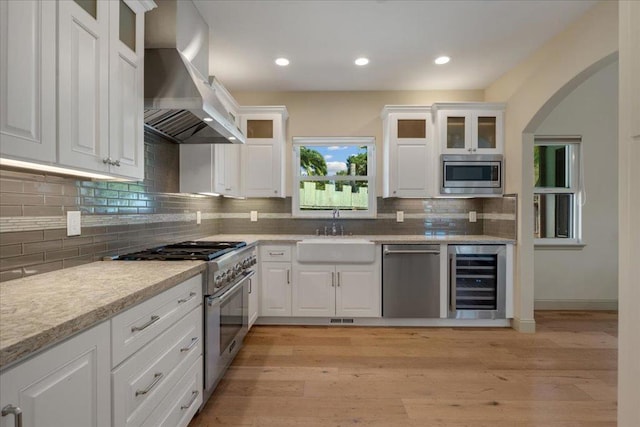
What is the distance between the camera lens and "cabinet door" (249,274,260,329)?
3.13 metres

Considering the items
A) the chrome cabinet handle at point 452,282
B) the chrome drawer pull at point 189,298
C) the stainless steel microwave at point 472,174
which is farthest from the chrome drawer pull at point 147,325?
the stainless steel microwave at point 472,174

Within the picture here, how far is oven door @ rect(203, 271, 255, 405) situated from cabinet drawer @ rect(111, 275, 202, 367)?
272mm

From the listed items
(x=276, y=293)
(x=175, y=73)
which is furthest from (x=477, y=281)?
(x=175, y=73)

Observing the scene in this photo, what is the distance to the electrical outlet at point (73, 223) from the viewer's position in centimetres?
171

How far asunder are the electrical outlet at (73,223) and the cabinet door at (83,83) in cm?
42

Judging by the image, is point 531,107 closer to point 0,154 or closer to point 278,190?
point 278,190

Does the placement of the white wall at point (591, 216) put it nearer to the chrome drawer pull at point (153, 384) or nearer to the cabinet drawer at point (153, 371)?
the cabinet drawer at point (153, 371)

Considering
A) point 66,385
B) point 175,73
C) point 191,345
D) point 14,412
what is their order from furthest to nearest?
point 175,73, point 191,345, point 66,385, point 14,412

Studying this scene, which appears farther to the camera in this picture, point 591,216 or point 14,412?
point 591,216

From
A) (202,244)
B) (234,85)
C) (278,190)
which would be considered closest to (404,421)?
(202,244)

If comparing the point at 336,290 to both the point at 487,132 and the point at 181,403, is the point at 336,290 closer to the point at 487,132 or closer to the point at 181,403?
the point at 181,403

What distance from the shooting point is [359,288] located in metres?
3.47

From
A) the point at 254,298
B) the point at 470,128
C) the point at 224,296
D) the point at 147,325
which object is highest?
the point at 470,128

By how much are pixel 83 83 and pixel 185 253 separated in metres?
1.19
